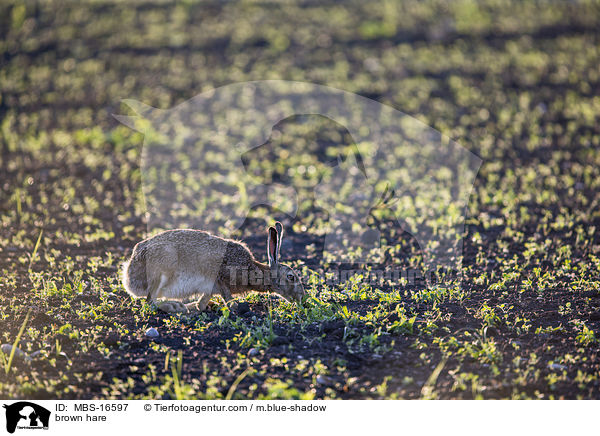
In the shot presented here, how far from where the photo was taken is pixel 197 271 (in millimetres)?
6746

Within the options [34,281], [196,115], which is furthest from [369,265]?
[196,115]

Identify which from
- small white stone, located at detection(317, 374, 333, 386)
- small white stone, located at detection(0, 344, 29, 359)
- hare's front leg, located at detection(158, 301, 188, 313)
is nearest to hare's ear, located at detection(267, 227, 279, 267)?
hare's front leg, located at detection(158, 301, 188, 313)

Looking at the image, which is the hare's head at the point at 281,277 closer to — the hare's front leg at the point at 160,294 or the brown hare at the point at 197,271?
the brown hare at the point at 197,271

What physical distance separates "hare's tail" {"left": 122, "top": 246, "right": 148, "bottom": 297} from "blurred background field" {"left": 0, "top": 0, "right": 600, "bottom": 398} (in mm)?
192

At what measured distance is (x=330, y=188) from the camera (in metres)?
11.1

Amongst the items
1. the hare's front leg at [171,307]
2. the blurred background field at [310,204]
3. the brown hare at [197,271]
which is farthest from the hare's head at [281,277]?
the hare's front leg at [171,307]

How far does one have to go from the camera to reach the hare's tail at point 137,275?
672 cm

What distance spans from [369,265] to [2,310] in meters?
3.98

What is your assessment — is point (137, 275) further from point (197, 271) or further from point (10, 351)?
point (10, 351)
